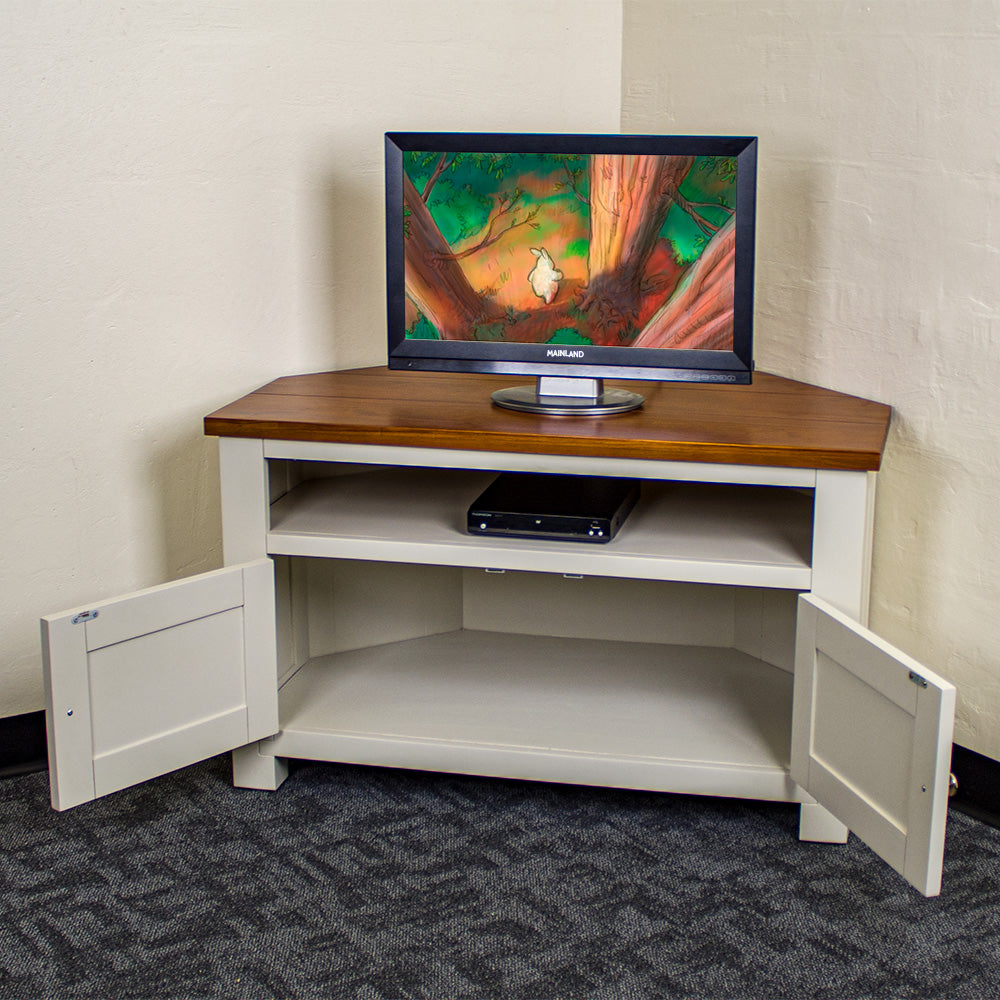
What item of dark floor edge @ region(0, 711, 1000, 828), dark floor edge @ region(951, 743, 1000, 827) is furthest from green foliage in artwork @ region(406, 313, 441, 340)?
dark floor edge @ region(951, 743, 1000, 827)

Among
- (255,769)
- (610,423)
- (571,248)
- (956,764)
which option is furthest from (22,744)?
(956,764)

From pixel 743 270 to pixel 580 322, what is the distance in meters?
0.27

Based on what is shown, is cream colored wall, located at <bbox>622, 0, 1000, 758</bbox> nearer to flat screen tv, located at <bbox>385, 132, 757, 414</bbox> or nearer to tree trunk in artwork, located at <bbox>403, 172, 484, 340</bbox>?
flat screen tv, located at <bbox>385, 132, 757, 414</bbox>

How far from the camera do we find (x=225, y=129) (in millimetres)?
1978

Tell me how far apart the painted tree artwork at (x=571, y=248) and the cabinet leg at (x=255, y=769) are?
2.47 ft

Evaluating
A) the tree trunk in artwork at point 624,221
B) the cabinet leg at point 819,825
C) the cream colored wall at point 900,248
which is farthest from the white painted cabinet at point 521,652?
the tree trunk in artwork at point 624,221

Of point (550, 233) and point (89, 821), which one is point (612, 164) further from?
point (89, 821)

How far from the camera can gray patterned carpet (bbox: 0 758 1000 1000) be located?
1416 millimetres

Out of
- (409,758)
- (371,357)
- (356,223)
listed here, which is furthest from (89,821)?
(356,223)

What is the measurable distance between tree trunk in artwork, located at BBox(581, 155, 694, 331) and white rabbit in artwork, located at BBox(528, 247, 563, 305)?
5cm

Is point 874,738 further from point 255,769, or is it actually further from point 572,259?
point 255,769

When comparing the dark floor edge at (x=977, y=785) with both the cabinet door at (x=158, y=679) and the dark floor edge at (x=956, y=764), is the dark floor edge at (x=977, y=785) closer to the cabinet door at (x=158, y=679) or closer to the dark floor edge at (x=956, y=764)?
the dark floor edge at (x=956, y=764)

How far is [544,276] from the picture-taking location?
5.99ft

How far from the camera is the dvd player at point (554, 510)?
172cm
